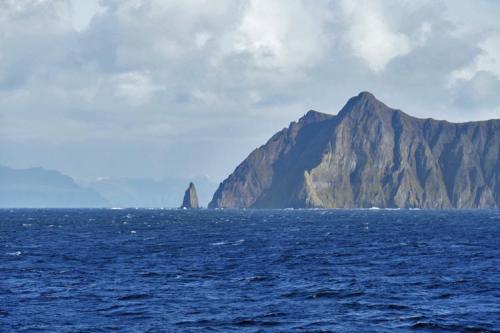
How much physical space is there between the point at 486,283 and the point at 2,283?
41621 mm

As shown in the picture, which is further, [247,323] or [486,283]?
[486,283]

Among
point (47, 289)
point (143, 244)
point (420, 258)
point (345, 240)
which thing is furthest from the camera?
point (345, 240)

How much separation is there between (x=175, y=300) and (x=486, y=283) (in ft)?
88.2

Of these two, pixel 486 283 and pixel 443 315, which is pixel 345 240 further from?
pixel 443 315

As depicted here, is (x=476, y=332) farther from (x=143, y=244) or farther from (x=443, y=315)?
(x=143, y=244)

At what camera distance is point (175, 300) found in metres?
55.5

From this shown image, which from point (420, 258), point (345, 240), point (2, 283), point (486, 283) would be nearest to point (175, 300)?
point (2, 283)

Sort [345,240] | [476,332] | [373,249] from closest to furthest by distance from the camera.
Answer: [476,332] < [373,249] < [345,240]

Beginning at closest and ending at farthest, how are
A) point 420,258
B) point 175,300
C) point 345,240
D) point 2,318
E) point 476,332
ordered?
point 476,332, point 2,318, point 175,300, point 420,258, point 345,240

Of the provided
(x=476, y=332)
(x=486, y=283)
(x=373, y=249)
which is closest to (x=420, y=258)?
(x=373, y=249)

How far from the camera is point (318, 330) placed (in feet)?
147

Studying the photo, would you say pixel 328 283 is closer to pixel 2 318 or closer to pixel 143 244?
pixel 2 318

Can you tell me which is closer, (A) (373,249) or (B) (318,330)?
(B) (318,330)

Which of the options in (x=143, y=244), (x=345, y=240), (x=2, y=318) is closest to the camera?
(x=2, y=318)
